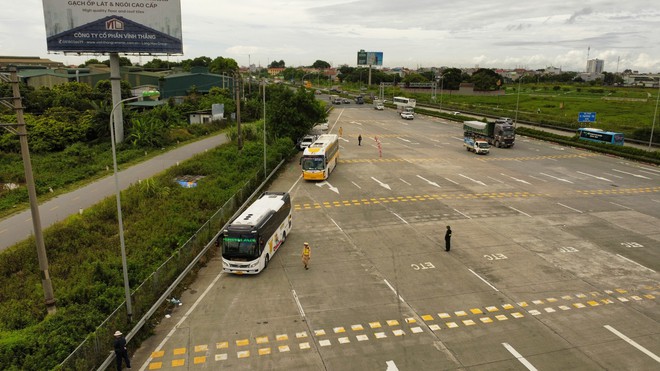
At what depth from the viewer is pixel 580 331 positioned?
18.0m

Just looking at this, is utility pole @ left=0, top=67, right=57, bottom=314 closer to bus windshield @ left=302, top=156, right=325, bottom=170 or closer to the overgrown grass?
the overgrown grass

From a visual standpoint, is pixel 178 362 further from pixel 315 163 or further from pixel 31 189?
pixel 315 163

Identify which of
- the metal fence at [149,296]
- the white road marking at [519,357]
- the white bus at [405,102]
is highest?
the white bus at [405,102]

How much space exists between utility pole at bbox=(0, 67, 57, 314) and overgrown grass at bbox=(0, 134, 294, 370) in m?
0.96

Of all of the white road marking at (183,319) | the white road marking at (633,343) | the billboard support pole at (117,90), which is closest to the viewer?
the white road marking at (183,319)

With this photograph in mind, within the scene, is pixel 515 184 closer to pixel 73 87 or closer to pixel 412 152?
pixel 412 152

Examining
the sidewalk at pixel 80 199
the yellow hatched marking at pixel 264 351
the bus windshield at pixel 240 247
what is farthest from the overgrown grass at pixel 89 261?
the yellow hatched marking at pixel 264 351

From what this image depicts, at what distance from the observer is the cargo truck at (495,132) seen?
6241 cm

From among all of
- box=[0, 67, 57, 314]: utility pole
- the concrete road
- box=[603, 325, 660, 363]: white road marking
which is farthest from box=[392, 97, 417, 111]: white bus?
box=[0, 67, 57, 314]: utility pole

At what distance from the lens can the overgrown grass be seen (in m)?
15.7

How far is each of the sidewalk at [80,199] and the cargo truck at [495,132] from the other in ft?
125

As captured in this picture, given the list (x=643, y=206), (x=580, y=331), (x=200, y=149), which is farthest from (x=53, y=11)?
(x=643, y=206)

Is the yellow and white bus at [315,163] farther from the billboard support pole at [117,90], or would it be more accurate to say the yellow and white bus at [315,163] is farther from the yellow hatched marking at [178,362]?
the yellow hatched marking at [178,362]

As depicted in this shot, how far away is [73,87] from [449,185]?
63685 millimetres
